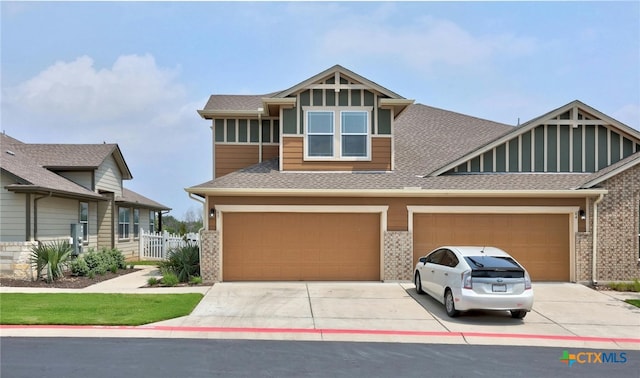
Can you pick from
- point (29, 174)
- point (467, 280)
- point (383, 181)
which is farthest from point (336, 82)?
point (29, 174)

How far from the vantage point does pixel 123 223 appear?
25.4 meters

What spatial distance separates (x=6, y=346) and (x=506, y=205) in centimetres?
1371

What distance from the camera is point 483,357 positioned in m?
8.10

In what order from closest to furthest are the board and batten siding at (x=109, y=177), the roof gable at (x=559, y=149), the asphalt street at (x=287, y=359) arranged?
the asphalt street at (x=287, y=359) < the roof gable at (x=559, y=149) < the board and batten siding at (x=109, y=177)

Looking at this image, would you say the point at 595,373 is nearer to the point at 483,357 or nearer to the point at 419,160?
the point at 483,357

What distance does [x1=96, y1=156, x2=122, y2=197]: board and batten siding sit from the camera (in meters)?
22.4

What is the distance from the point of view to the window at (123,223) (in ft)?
81.6

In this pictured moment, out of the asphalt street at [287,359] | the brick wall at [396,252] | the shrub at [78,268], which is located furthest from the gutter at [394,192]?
the asphalt street at [287,359]

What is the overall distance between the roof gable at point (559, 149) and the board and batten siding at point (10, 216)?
46.7ft

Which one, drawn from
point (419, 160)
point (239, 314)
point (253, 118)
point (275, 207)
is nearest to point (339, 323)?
point (239, 314)

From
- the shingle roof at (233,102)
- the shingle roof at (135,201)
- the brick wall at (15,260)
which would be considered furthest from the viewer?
the shingle roof at (135,201)

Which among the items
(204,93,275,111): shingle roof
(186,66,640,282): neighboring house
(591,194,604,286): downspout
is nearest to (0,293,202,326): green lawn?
(186,66,640,282): neighboring house

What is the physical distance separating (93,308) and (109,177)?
1381 cm

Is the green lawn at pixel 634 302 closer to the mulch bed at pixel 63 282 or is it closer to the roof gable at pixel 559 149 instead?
the roof gable at pixel 559 149
